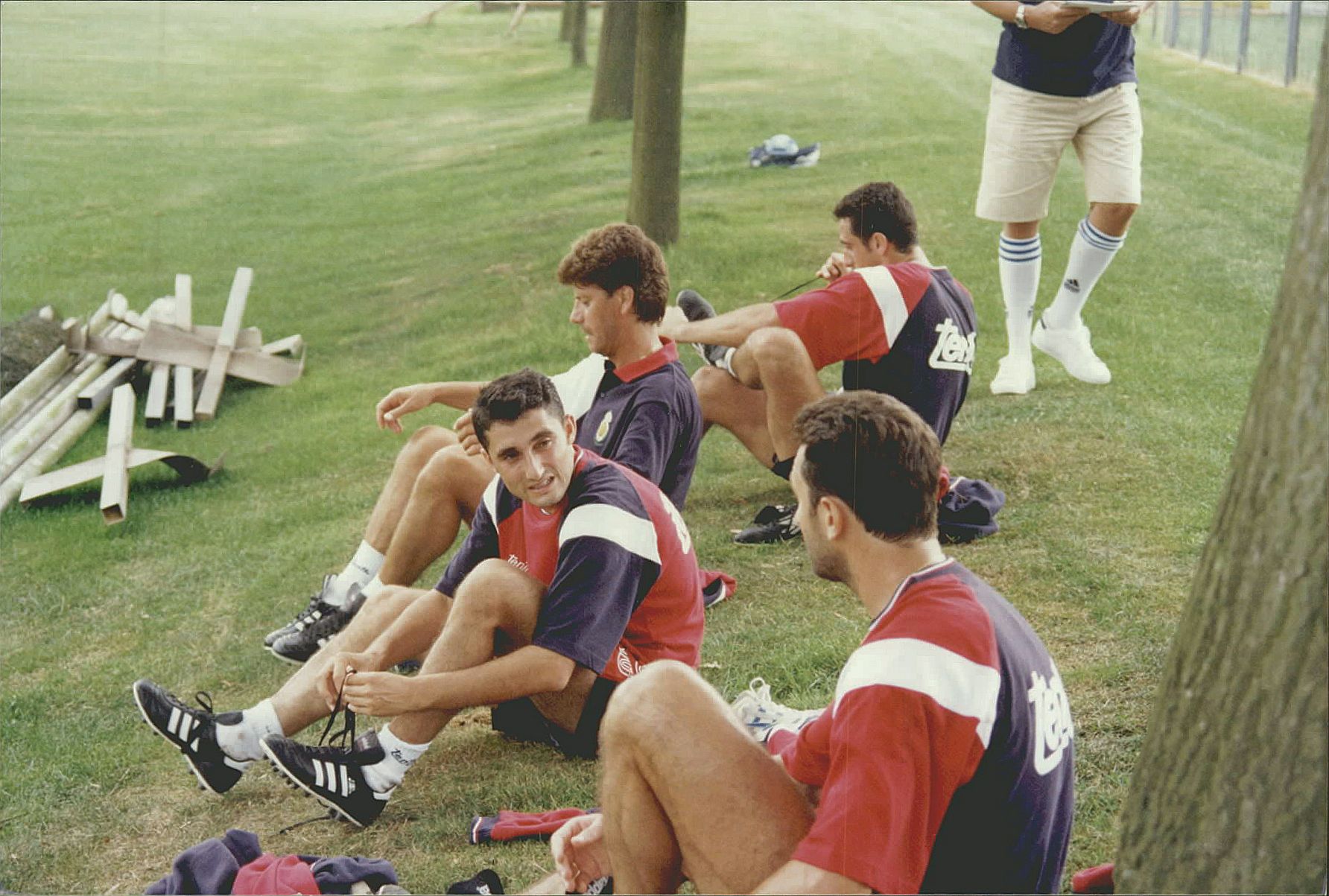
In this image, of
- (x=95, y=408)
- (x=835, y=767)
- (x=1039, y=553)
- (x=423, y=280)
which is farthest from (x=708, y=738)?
(x=423, y=280)

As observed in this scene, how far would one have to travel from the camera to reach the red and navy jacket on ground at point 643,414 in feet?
15.6

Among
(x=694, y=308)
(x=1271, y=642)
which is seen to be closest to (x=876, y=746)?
(x=1271, y=642)

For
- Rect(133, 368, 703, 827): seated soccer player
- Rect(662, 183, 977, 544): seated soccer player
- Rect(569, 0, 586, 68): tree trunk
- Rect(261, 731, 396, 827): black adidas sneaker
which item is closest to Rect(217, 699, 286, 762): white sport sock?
Rect(133, 368, 703, 827): seated soccer player

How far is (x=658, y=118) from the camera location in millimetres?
10430

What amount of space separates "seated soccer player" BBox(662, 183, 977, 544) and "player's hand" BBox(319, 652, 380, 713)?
183cm

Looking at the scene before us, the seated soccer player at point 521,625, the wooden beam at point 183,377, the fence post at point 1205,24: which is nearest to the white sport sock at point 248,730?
the seated soccer player at point 521,625

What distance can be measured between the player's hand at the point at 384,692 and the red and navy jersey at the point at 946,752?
63.3 inches

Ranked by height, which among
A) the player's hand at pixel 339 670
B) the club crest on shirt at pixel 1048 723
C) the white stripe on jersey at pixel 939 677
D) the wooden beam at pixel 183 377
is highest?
the white stripe on jersey at pixel 939 677

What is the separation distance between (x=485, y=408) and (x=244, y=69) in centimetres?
2439

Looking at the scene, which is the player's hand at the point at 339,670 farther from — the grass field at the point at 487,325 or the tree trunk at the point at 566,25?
the tree trunk at the point at 566,25

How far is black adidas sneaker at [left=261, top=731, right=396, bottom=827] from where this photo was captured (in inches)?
162

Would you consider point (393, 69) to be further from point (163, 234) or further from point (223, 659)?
point (223, 659)

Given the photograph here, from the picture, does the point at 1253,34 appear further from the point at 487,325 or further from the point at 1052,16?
the point at 1052,16

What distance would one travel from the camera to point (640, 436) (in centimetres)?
475
